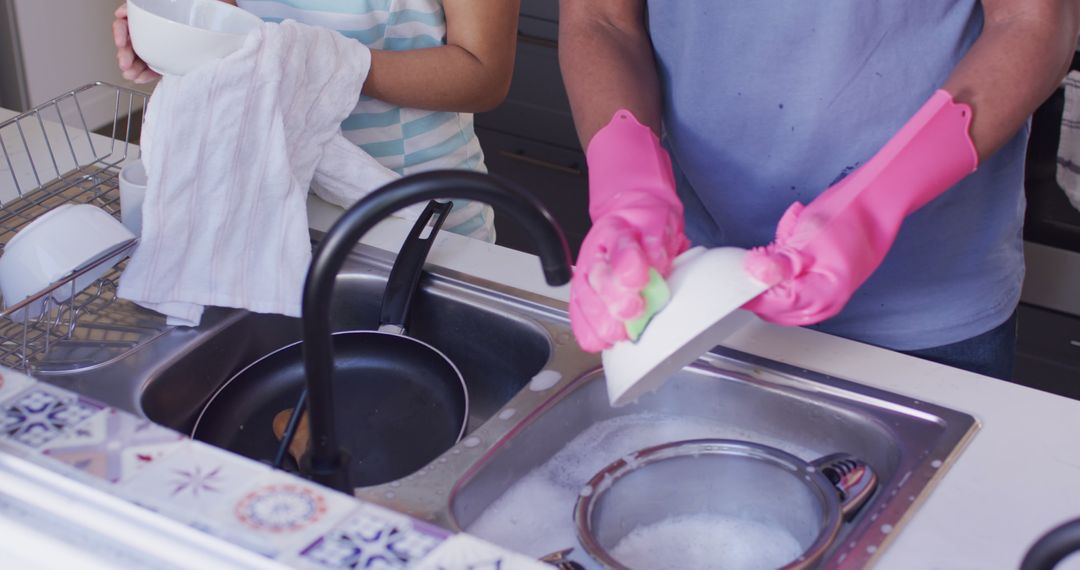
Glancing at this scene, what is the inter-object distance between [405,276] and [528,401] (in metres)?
0.24

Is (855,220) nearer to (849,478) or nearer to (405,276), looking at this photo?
(849,478)

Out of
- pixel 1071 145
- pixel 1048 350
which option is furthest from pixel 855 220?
pixel 1048 350

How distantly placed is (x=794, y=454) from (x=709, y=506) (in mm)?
104

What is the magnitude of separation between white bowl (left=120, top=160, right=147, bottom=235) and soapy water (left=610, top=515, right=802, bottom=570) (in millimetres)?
617

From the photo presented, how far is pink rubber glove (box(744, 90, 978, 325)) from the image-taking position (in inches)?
34.4

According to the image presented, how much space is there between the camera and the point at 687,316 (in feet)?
2.63

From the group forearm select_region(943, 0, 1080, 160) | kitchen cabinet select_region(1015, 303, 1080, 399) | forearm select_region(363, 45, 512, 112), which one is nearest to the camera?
forearm select_region(943, 0, 1080, 160)

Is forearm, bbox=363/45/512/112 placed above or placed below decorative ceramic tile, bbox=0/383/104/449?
below

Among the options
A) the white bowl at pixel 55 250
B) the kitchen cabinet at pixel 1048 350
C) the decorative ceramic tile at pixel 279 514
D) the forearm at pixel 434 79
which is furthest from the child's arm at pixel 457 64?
the kitchen cabinet at pixel 1048 350

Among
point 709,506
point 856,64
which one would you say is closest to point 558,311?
point 709,506

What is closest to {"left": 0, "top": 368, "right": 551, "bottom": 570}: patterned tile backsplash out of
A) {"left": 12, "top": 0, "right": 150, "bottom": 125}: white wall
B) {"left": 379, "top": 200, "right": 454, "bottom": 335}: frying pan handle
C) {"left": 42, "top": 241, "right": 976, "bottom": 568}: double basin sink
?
{"left": 42, "top": 241, "right": 976, "bottom": 568}: double basin sink

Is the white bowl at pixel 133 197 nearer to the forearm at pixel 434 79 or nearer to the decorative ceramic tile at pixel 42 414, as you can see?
the forearm at pixel 434 79

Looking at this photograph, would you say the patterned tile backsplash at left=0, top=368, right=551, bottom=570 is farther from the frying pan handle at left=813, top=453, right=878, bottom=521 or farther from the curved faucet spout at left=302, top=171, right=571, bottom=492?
the frying pan handle at left=813, top=453, right=878, bottom=521

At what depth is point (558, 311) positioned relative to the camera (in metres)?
1.16
